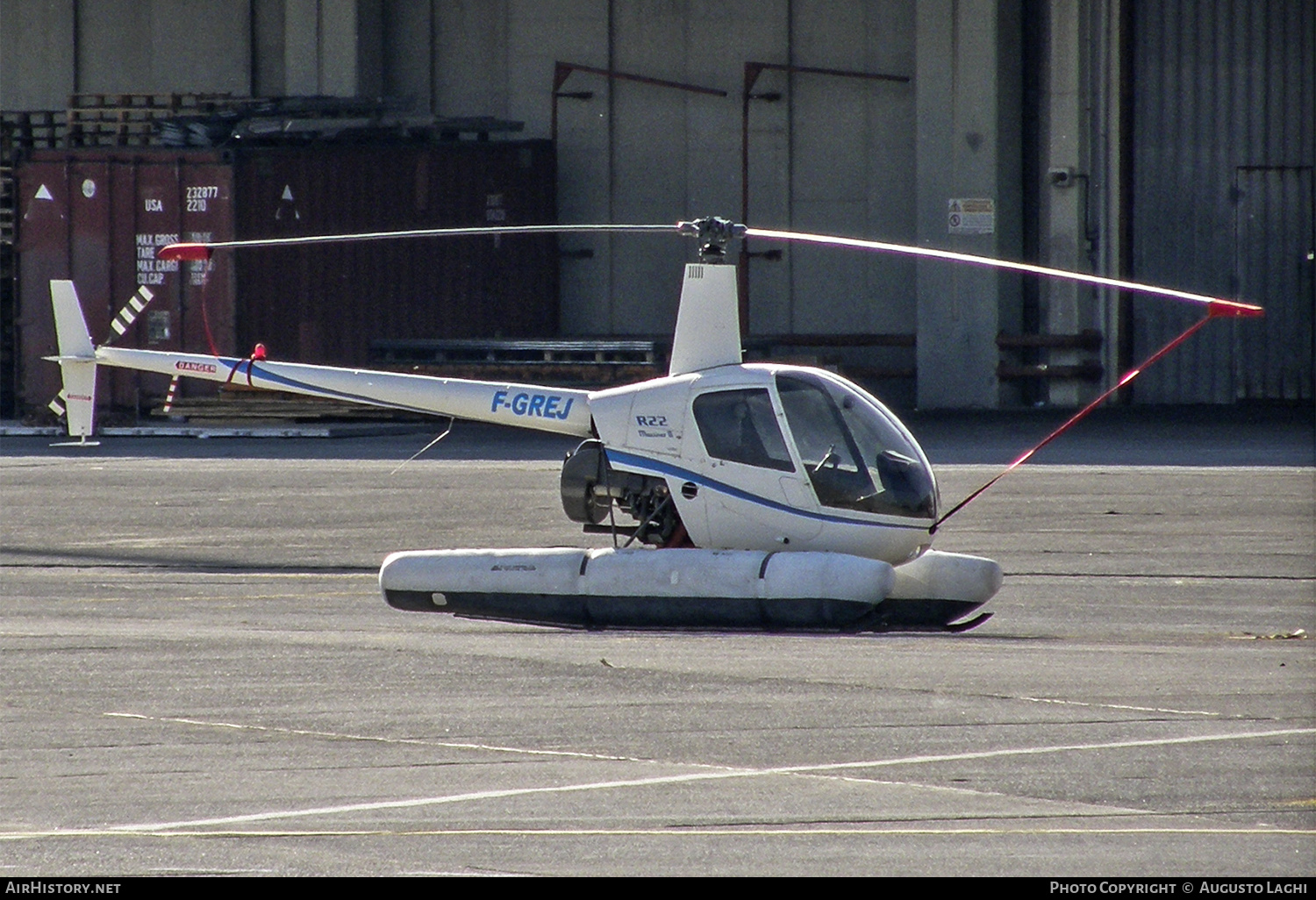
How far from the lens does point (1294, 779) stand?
8102 millimetres

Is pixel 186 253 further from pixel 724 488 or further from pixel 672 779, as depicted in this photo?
pixel 672 779

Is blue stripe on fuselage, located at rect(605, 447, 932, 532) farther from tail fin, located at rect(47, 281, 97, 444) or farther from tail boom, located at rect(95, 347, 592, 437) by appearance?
tail fin, located at rect(47, 281, 97, 444)

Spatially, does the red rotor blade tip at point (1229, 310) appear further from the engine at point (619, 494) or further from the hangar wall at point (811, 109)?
the hangar wall at point (811, 109)

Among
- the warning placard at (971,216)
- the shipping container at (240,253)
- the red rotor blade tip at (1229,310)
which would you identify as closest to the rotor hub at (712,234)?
the red rotor blade tip at (1229,310)

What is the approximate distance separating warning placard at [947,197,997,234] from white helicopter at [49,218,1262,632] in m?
17.6

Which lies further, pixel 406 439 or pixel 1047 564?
pixel 406 439

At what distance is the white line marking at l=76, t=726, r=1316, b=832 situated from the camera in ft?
25.0

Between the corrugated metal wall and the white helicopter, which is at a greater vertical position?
the corrugated metal wall

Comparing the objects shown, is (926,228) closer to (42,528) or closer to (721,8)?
(721,8)

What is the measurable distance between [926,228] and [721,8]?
5455 millimetres

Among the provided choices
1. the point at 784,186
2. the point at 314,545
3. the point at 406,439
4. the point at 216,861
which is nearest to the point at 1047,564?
the point at 314,545

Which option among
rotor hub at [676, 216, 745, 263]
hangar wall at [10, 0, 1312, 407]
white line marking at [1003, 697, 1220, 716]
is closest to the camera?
white line marking at [1003, 697, 1220, 716]

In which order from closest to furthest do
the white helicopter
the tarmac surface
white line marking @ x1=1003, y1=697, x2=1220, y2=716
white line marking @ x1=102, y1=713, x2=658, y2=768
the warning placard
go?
the tarmac surface < white line marking @ x1=102, y1=713, x2=658, y2=768 < white line marking @ x1=1003, y1=697, x2=1220, y2=716 < the white helicopter < the warning placard

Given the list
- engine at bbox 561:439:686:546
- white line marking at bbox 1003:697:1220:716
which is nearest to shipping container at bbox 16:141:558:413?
engine at bbox 561:439:686:546
